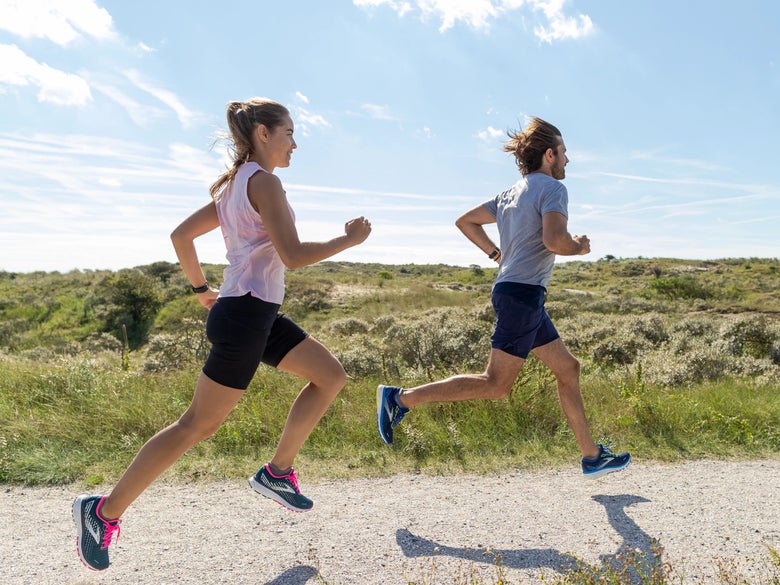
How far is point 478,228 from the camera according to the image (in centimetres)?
419

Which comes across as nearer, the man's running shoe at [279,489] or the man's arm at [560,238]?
the man's running shoe at [279,489]

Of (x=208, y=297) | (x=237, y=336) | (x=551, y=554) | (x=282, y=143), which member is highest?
(x=282, y=143)

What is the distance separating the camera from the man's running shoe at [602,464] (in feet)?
12.3

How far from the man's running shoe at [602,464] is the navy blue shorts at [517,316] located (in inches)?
32.1

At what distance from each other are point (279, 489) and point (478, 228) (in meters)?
2.15

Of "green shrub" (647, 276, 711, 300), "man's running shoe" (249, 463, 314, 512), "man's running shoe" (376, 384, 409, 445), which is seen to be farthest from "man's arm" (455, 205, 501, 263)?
"green shrub" (647, 276, 711, 300)

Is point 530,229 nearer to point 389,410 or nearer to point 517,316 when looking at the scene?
point 517,316

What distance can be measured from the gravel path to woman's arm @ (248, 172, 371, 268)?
4.55 ft

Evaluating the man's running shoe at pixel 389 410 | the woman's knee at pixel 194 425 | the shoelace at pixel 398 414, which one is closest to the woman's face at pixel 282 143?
the woman's knee at pixel 194 425

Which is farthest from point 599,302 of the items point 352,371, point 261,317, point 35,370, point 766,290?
point 261,317

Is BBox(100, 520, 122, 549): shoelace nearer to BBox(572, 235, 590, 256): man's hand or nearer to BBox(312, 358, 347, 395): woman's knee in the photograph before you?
BBox(312, 358, 347, 395): woman's knee

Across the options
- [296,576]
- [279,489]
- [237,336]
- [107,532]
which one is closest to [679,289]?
[279,489]

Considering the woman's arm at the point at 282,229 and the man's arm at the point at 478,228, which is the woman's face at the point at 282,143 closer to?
the woman's arm at the point at 282,229

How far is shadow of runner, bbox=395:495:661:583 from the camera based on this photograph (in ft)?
8.94
